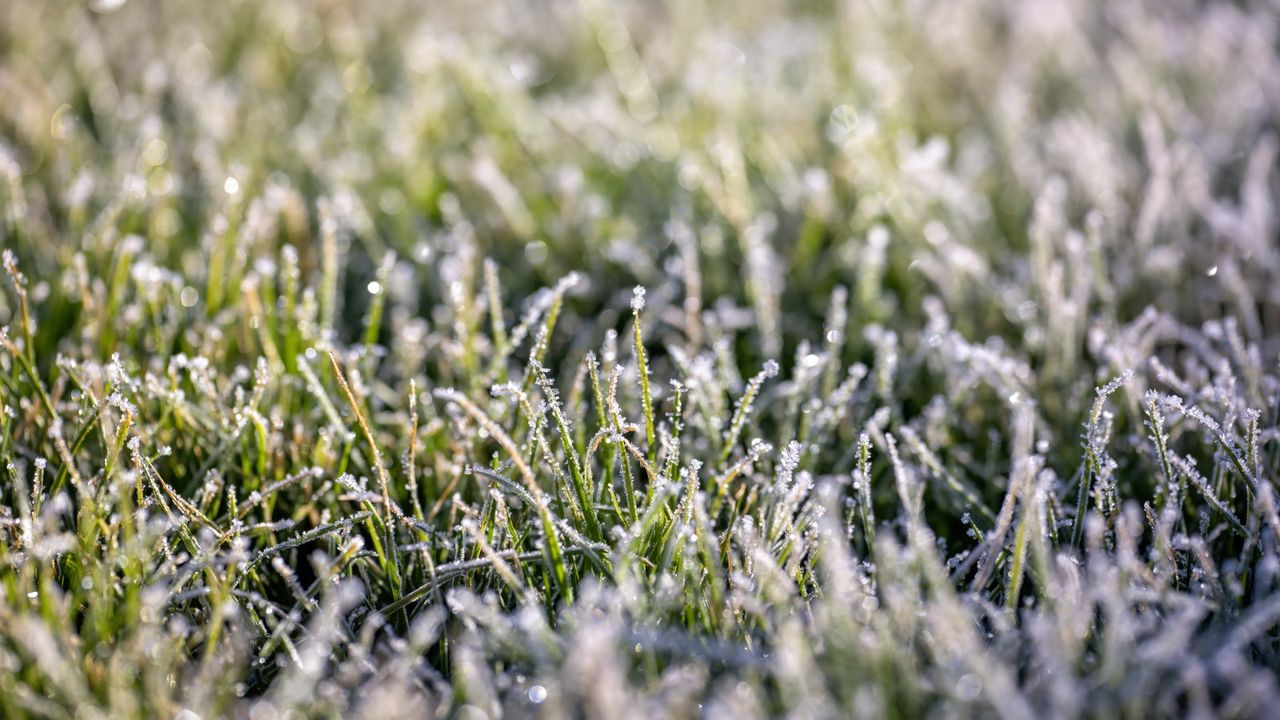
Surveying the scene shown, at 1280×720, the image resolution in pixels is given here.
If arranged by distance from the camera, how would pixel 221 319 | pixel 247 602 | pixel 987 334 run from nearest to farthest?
pixel 247 602, pixel 221 319, pixel 987 334

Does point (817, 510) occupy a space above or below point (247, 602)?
below

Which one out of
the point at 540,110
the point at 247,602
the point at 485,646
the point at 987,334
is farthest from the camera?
the point at 540,110

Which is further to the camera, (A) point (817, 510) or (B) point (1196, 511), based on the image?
(B) point (1196, 511)

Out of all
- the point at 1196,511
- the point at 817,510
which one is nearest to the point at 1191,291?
the point at 1196,511

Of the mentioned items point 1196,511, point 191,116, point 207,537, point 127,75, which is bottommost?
point 1196,511

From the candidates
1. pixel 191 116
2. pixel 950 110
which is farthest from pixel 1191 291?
pixel 191 116

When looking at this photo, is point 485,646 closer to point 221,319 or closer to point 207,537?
point 207,537

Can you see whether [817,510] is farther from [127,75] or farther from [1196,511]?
[127,75]
